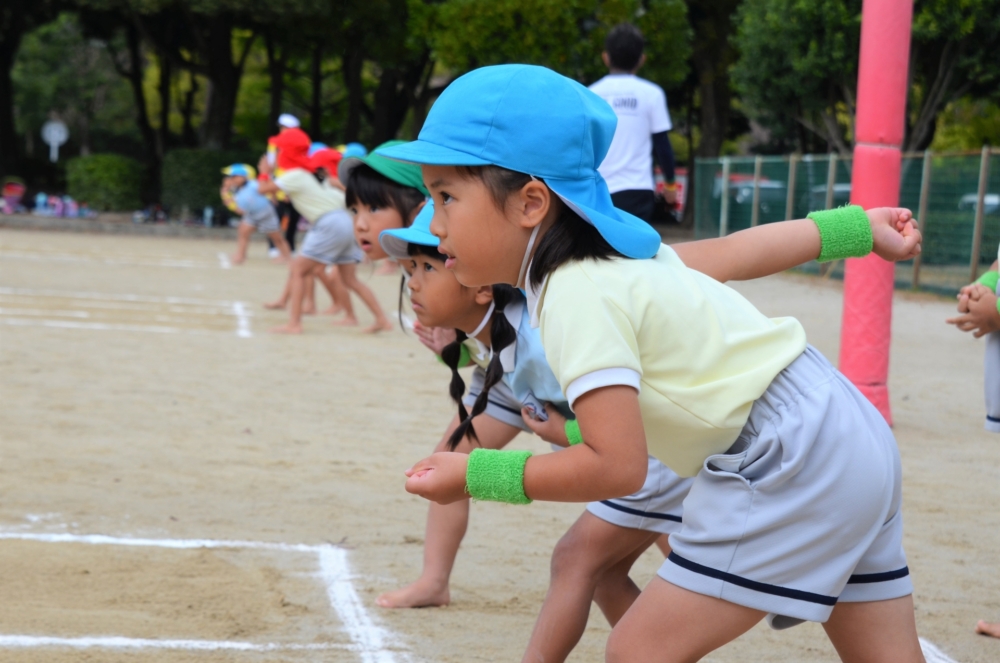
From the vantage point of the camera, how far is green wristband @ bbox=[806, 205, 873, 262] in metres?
2.34

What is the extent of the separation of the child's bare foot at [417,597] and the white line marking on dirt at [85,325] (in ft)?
21.1

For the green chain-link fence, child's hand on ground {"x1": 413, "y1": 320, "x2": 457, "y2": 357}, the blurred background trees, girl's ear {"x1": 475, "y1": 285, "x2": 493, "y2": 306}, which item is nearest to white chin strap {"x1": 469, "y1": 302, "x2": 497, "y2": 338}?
girl's ear {"x1": 475, "y1": 285, "x2": 493, "y2": 306}

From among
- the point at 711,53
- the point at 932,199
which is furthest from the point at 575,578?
the point at 711,53

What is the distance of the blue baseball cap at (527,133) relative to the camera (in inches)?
71.9

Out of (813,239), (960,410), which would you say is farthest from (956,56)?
(813,239)

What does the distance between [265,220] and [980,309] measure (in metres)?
13.7

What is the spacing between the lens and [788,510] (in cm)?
192

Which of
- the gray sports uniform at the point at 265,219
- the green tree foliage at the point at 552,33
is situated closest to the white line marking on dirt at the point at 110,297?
the gray sports uniform at the point at 265,219

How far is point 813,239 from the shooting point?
2.35 metres

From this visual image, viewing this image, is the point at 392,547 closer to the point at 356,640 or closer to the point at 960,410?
the point at 356,640

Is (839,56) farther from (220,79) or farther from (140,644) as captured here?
(140,644)

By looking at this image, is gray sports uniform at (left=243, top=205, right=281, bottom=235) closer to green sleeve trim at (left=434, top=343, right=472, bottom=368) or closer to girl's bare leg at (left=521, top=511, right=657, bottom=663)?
green sleeve trim at (left=434, top=343, right=472, bottom=368)

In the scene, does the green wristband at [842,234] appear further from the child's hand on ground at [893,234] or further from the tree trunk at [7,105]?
the tree trunk at [7,105]

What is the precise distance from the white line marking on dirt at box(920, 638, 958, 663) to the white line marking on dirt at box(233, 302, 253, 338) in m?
7.06
